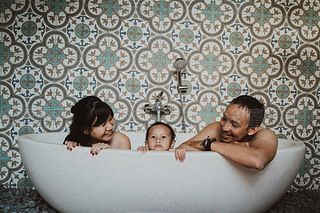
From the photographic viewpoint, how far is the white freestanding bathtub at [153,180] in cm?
80

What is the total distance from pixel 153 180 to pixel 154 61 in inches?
39.7

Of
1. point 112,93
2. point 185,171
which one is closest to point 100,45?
point 112,93

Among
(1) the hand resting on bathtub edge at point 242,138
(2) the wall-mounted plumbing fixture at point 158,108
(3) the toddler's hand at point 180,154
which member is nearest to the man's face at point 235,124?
(1) the hand resting on bathtub edge at point 242,138

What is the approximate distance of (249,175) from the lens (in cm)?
84

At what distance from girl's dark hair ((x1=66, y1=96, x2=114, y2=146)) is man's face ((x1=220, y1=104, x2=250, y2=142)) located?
1.93 feet

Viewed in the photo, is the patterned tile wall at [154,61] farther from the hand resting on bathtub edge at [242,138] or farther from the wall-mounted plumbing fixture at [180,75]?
the hand resting on bathtub edge at [242,138]

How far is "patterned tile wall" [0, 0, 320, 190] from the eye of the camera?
5.29 feet

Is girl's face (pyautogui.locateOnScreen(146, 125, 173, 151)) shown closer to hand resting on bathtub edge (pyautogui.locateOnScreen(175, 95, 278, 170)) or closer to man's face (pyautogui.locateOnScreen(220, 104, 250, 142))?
hand resting on bathtub edge (pyautogui.locateOnScreen(175, 95, 278, 170))

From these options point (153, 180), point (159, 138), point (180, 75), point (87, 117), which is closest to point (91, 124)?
point (87, 117)

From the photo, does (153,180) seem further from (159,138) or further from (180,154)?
(159,138)

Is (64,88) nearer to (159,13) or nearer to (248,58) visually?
(159,13)

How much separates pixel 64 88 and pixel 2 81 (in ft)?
1.42

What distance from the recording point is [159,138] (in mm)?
1181

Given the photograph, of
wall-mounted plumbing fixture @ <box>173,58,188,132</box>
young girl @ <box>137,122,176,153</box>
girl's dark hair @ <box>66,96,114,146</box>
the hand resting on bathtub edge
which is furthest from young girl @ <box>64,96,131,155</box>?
wall-mounted plumbing fixture @ <box>173,58,188,132</box>
